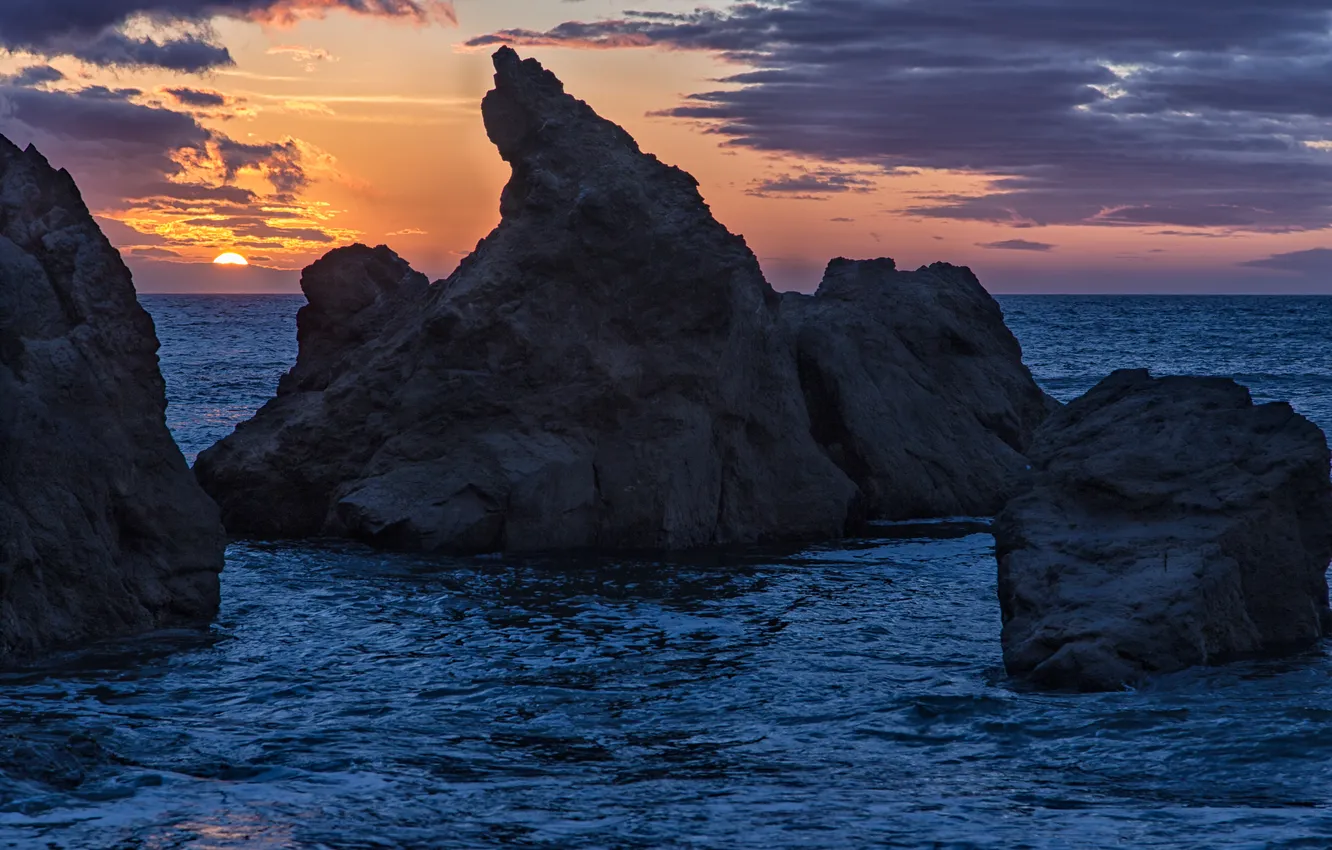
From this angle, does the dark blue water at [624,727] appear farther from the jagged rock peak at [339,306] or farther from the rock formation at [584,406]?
the jagged rock peak at [339,306]

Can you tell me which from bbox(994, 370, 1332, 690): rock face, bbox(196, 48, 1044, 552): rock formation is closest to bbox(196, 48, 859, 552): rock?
bbox(196, 48, 1044, 552): rock formation

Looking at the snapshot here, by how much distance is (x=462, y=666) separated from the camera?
12258mm

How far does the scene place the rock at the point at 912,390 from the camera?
2127 cm

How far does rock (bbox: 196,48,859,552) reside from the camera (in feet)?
59.1

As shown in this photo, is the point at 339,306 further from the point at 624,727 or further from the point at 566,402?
the point at 624,727

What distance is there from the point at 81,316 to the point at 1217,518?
11384mm

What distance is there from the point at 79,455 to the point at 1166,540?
33.9 ft

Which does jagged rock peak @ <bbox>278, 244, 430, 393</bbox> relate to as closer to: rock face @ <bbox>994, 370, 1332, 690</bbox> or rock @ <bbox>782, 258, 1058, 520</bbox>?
rock @ <bbox>782, 258, 1058, 520</bbox>

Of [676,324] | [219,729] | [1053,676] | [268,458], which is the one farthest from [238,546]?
[1053,676]

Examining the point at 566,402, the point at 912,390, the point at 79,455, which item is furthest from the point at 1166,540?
the point at 79,455

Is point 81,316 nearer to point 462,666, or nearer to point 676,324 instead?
point 462,666

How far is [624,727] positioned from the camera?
10477 mm

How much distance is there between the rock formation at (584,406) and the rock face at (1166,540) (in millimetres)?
5700

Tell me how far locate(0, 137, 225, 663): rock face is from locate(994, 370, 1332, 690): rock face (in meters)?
8.30
